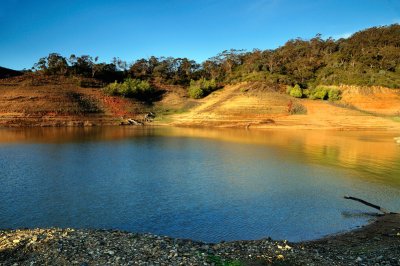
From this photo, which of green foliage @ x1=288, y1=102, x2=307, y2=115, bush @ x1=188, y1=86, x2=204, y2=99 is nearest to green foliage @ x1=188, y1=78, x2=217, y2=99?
bush @ x1=188, y1=86, x2=204, y2=99

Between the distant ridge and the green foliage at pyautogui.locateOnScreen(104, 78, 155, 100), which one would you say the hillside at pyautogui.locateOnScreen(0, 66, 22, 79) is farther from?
the green foliage at pyautogui.locateOnScreen(104, 78, 155, 100)

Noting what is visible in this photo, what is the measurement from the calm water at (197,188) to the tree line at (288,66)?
2137 inches

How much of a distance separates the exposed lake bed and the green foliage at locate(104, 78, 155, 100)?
1705 inches

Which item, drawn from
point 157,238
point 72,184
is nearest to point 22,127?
point 72,184

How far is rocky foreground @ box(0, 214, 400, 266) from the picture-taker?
33.9 feet

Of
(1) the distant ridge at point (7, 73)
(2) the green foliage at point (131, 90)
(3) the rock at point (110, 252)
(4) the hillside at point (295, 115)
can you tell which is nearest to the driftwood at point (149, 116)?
(4) the hillside at point (295, 115)

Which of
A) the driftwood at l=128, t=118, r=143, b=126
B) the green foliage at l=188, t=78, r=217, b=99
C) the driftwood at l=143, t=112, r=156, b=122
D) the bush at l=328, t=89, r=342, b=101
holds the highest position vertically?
the green foliage at l=188, t=78, r=217, b=99

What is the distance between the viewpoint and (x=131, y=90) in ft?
284

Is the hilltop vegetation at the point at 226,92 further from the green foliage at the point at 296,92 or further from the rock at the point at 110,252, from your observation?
the rock at the point at 110,252

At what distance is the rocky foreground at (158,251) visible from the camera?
10.3 meters

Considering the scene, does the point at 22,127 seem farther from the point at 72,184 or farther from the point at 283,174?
the point at 283,174

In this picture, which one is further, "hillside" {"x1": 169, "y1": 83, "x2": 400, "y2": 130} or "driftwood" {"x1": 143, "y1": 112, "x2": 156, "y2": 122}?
"driftwood" {"x1": 143, "y1": 112, "x2": 156, "y2": 122}

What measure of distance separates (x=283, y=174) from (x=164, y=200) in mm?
11885

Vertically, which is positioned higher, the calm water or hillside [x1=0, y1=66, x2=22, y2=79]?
hillside [x1=0, y1=66, x2=22, y2=79]
